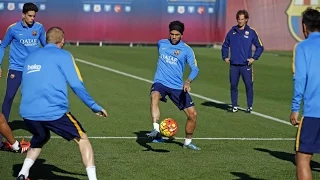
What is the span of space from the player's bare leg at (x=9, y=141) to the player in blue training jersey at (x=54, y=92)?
2.43 metres

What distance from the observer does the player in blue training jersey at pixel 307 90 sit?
356 inches

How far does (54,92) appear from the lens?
1000 cm

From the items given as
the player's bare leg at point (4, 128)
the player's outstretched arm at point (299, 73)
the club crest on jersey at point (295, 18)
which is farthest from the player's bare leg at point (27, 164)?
the club crest on jersey at point (295, 18)

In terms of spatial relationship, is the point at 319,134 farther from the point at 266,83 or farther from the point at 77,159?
the point at 266,83

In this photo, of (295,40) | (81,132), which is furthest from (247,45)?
(295,40)

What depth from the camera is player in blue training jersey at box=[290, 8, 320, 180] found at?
9055 millimetres

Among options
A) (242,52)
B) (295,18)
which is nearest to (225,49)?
(242,52)

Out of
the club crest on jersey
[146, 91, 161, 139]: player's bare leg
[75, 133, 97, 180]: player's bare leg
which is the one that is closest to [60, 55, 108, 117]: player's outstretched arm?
[75, 133, 97, 180]: player's bare leg

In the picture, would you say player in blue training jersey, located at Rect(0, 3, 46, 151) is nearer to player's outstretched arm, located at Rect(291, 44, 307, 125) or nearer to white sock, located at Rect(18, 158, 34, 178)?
white sock, located at Rect(18, 158, 34, 178)

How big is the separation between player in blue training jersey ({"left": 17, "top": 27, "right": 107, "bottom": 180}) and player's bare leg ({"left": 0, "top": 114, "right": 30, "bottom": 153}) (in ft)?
7.99

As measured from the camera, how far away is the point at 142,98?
2225 cm

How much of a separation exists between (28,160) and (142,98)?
1192cm

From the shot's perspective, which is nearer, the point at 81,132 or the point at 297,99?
the point at 297,99

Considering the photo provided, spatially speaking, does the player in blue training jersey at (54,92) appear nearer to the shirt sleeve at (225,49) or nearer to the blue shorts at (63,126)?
the blue shorts at (63,126)
